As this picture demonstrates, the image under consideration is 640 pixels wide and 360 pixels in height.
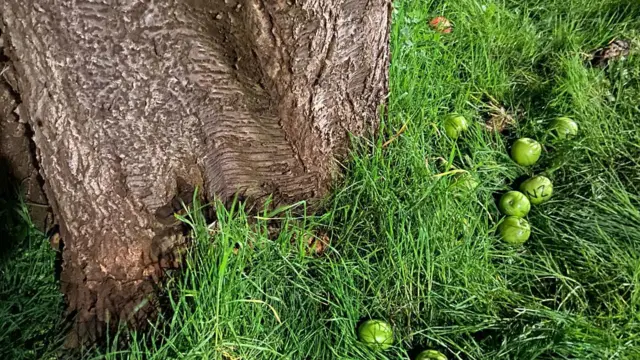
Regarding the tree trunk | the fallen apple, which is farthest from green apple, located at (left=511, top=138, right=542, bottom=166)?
the fallen apple

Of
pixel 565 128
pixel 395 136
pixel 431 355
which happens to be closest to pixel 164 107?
pixel 395 136

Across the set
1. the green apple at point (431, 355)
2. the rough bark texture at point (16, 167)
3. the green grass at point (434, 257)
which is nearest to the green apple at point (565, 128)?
the green grass at point (434, 257)

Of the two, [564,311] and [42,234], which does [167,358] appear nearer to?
[42,234]

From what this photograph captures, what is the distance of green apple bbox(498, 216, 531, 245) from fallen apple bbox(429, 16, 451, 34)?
119 cm

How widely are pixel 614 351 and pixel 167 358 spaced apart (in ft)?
4.50

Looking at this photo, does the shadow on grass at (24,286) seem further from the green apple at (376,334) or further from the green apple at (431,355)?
the green apple at (431,355)

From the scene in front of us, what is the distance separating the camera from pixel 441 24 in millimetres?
3295

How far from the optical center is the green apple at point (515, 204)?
8.30 ft

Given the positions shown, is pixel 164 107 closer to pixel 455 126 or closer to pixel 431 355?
pixel 431 355

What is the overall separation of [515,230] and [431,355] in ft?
2.13

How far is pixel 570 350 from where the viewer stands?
2043mm

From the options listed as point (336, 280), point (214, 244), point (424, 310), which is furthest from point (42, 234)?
point (424, 310)

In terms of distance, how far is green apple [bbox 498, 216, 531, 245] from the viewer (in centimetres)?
246

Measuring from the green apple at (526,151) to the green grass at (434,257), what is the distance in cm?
5
